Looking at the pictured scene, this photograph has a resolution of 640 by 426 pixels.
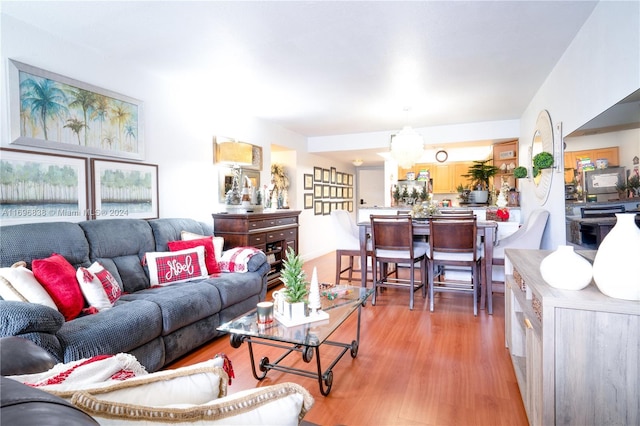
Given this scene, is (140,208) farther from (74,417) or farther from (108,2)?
(74,417)

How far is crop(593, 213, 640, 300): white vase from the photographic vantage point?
113cm

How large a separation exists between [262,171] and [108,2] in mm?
3156

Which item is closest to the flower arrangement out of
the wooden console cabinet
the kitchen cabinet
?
the kitchen cabinet

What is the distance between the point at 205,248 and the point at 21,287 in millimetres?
1486

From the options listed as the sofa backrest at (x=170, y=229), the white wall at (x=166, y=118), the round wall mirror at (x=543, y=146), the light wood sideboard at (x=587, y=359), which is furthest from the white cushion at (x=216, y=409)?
the round wall mirror at (x=543, y=146)

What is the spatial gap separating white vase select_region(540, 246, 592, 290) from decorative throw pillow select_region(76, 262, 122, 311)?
247cm

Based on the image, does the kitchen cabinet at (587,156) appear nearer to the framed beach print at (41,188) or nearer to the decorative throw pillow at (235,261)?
the decorative throw pillow at (235,261)

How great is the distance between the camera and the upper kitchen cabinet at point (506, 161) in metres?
5.61

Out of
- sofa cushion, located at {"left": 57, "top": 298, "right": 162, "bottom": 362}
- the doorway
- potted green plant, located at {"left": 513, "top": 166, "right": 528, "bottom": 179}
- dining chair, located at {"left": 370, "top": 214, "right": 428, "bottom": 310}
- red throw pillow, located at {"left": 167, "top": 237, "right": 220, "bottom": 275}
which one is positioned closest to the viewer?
sofa cushion, located at {"left": 57, "top": 298, "right": 162, "bottom": 362}

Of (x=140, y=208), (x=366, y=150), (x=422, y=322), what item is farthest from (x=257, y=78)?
(x=366, y=150)

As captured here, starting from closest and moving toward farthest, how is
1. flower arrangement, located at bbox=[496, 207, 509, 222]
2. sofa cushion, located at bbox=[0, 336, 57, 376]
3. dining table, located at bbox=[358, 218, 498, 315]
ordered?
sofa cushion, located at bbox=[0, 336, 57, 376] → dining table, located at bbox=[358, 218, 498, 315] → flower arrangement, located at bbox=[496, 207, 509, 222]

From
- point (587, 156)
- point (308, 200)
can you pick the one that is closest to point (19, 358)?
point (587, 156)

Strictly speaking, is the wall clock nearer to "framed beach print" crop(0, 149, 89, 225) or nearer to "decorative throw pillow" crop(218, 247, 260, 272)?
Answer: "decorative throw pillow" crop(218, 247, 260, 272)

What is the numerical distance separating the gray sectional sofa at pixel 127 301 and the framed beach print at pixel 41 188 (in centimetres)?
18
